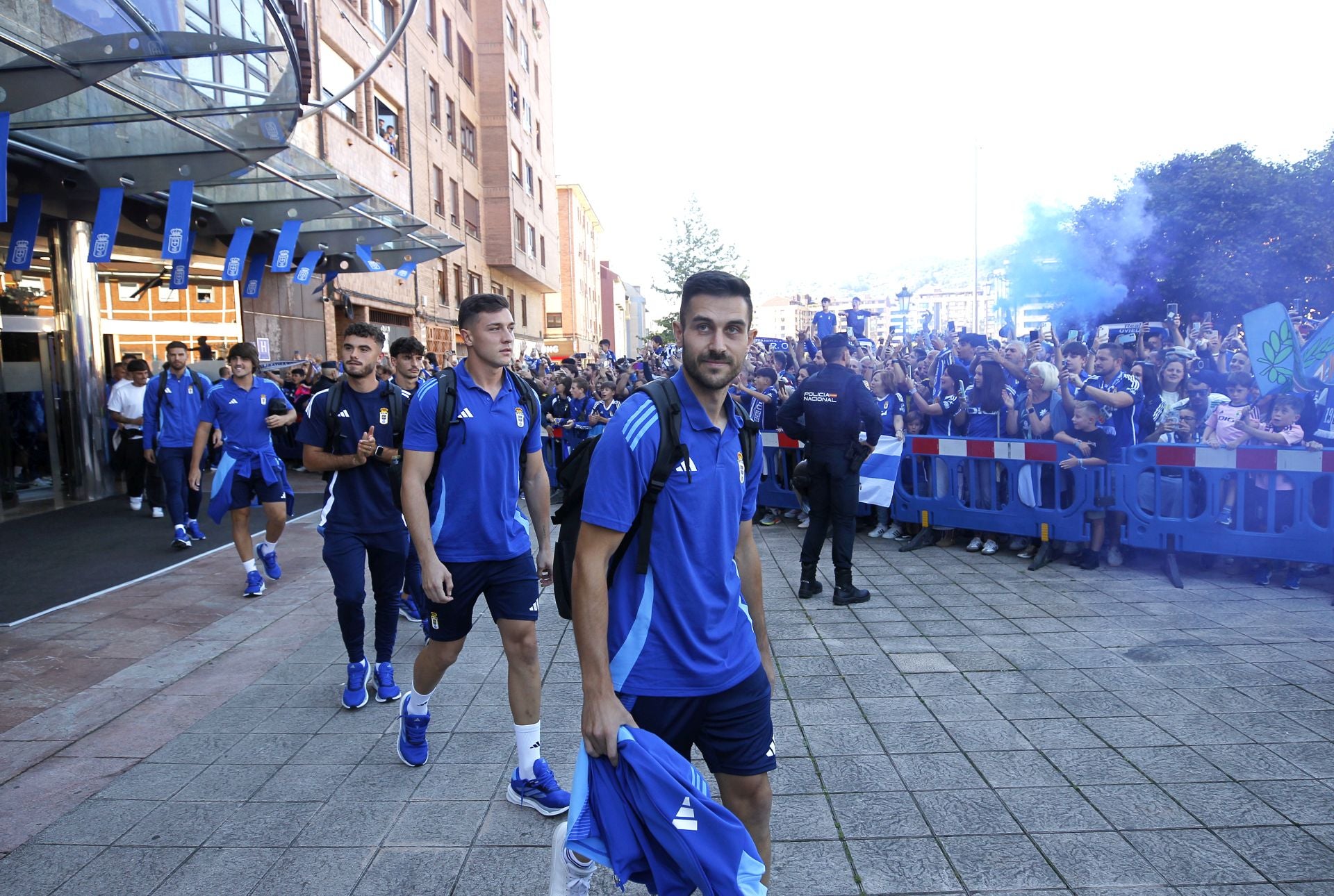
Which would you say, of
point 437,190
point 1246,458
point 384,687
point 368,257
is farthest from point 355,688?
point 437,190

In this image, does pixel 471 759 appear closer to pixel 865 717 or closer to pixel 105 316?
pixel 865 717

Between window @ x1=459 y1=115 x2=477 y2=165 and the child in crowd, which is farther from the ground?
window @ x1=459 y1=115 x2=477 y2=165

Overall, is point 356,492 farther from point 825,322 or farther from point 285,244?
point 285,244

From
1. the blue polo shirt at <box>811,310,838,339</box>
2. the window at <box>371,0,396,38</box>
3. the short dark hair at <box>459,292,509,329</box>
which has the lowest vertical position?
the short dark hair at <box>459,292,509,329</box>

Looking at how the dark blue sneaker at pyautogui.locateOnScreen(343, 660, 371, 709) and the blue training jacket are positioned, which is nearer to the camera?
the blue training jacket

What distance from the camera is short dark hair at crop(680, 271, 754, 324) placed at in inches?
91.5

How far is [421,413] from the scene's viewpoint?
3.78 meters

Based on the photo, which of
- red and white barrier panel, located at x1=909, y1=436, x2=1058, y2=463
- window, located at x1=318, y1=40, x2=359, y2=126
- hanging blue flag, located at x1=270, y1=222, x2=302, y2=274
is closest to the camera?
red and white barrier panel, located at x1=909, y1=436, x2=1058, y2=463

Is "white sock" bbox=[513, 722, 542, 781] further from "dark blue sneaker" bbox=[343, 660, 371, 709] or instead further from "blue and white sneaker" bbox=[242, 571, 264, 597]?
"blue and white sneaker" bbox=[242, 571, 264, 597]

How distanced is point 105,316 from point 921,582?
39.7 ft

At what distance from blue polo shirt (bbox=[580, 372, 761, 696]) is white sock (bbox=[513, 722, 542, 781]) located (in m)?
1.46

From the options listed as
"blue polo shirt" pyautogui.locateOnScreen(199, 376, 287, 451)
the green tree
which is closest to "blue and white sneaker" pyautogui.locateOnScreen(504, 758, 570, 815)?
"blue polo shirt" pyautogui.locateOnScreen(199, 376, 287, 451)

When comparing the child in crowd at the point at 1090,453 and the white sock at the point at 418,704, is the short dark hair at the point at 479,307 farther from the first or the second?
the child in crowd at the point at 1090,453

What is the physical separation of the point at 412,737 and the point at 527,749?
26.1 inches
